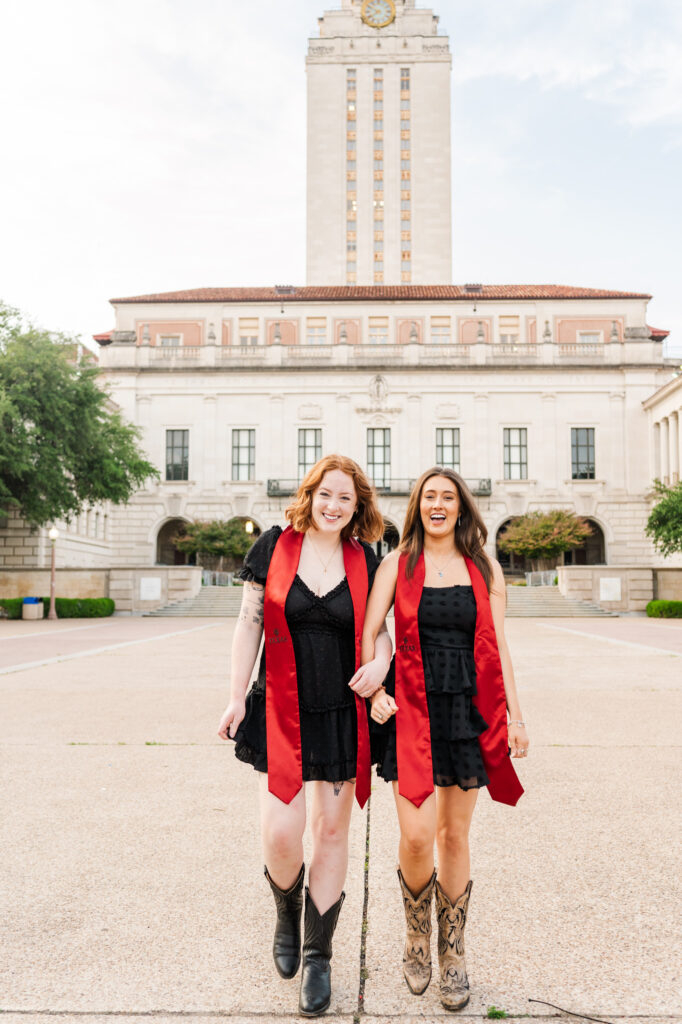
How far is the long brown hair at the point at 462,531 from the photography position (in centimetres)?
344

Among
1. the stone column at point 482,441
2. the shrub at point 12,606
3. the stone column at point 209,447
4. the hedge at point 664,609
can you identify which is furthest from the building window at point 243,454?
the hedge at point 664,609

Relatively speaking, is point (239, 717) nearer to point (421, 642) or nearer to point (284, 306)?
point (421, 642)

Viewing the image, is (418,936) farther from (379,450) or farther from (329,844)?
(379,450)

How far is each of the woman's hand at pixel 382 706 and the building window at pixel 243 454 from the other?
46.3m

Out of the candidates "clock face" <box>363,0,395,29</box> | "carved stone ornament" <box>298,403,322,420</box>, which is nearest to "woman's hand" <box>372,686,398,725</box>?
"carved stone ornament" <box>298,403,322,420</box>

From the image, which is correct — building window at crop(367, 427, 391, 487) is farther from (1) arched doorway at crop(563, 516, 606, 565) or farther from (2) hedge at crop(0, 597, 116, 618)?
(2) hedge at crop(0, 597, 116, 618)

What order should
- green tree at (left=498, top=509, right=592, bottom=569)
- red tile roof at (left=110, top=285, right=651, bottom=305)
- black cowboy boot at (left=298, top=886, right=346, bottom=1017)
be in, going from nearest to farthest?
black cowboy boot at (left=298, top=886, right=346, bottom=1017) → green tree at (left=498, top=509, right=592, bottom=569) → red tile roof at (left=110, top=285, right=651, bottom=305)

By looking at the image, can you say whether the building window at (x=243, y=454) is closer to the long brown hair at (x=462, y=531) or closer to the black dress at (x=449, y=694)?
the long brown hair at (x=462, y=531)

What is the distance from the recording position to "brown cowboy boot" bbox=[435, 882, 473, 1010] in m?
2.90

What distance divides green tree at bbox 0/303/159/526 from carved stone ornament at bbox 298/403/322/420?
19.1 metres

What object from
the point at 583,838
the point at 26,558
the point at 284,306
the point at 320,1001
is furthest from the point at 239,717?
the point at 284,306

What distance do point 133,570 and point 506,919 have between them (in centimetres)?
3324

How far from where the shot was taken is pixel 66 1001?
288 centimetres

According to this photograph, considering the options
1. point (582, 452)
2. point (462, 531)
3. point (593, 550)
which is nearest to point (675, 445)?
point (582, 452)
